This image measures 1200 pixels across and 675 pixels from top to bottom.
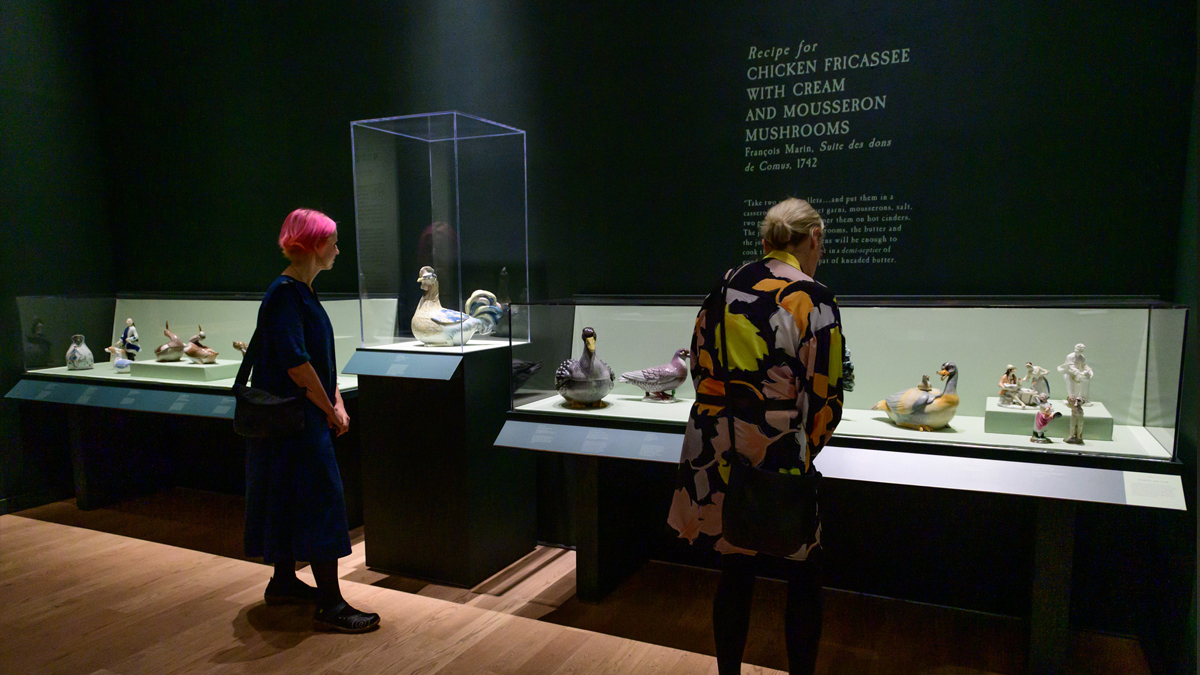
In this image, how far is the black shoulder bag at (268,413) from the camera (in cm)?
282

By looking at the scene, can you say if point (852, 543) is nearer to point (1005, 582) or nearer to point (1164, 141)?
point (1005, 582)

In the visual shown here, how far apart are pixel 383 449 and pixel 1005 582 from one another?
275 centimetres

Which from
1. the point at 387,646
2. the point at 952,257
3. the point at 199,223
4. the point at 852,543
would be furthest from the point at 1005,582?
the point at 199,223

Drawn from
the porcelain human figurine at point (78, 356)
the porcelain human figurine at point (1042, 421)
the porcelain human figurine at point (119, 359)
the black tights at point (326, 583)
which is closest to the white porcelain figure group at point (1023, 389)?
the porcelain human figurine at point (1042, 421)

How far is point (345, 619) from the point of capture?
9.85 feet

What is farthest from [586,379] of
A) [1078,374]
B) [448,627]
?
[1078,374]

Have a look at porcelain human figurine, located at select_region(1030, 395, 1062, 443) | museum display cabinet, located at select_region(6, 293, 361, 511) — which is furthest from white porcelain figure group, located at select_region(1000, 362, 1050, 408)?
museum display cabinet, located at select_region(6, 293, 361, 511)

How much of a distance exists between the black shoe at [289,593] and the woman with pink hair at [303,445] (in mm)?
250

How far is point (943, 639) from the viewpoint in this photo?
2881mm

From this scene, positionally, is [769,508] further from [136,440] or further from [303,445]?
[136,440]

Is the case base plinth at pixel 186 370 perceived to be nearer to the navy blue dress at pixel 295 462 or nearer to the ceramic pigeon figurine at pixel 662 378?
the navy blue dress at pixel 295 462

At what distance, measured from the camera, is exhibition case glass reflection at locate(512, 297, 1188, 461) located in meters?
2.51

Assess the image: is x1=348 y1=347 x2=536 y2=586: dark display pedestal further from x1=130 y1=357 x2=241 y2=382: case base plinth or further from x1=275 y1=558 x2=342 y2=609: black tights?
x1=130 y1=357 x2=241 y2=382: case base plinth

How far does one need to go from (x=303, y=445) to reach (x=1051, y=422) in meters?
2.71
